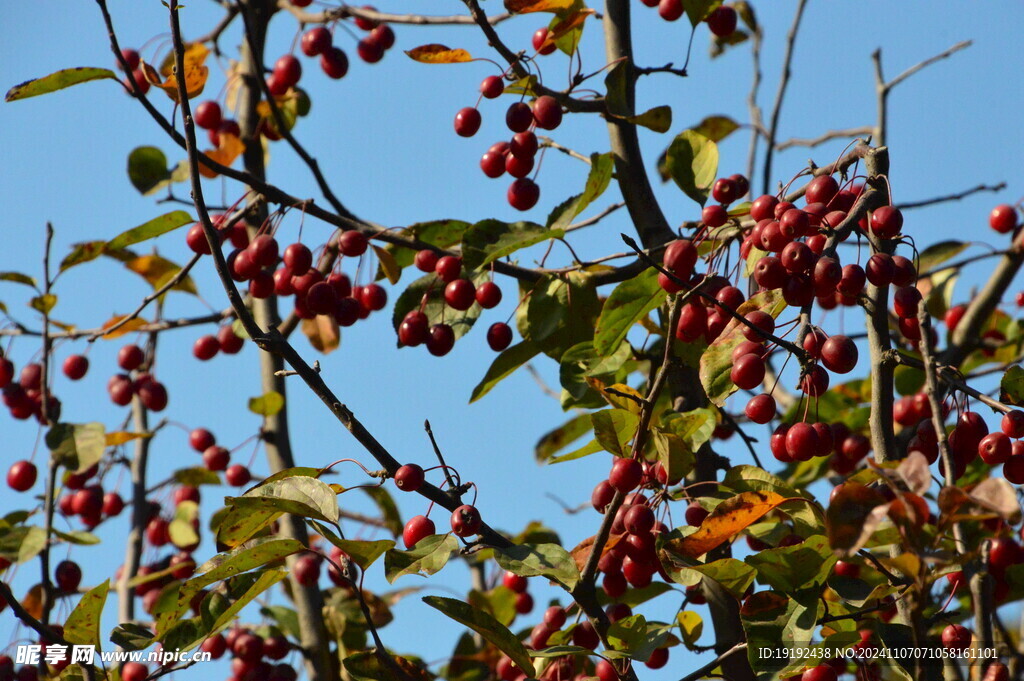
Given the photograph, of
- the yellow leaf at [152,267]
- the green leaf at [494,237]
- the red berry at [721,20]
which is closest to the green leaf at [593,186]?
the green leaf at [494,237]

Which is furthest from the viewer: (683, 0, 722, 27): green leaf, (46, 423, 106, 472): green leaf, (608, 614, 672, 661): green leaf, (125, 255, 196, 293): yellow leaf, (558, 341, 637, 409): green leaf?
(125, 255, 196, 293): yellow leaf

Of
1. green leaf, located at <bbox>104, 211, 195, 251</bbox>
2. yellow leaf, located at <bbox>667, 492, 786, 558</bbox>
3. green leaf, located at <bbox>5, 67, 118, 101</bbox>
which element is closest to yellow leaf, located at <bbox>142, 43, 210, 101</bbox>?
green leaf, located at <bbox>5, 67, 118, 101</bbox>

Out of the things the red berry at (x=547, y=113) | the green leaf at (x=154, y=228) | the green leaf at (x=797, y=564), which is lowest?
the green leaf at (x=797, y=564)

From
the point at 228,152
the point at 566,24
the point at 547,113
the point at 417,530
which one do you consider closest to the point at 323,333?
the point at 228,152

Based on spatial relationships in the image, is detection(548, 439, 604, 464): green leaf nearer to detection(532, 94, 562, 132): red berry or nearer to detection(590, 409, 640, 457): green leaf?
detection(590, 409, 640, 457): green leaf

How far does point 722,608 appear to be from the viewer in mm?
2182

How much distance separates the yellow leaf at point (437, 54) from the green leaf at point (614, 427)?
113 centimetres

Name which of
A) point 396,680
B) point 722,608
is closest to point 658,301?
point 722,608

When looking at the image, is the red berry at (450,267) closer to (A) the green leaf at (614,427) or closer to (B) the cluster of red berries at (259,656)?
(A) the green leaf at (614,427)

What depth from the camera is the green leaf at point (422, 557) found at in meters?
1.52

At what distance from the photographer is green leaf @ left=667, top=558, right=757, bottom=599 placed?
1.64m

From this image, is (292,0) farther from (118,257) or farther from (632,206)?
(632,206)

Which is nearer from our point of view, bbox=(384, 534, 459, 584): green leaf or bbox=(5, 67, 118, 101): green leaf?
bbox=(384, 534, 459, 584): green leaf

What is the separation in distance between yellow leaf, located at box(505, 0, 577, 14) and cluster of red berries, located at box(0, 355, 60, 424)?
2.11m
